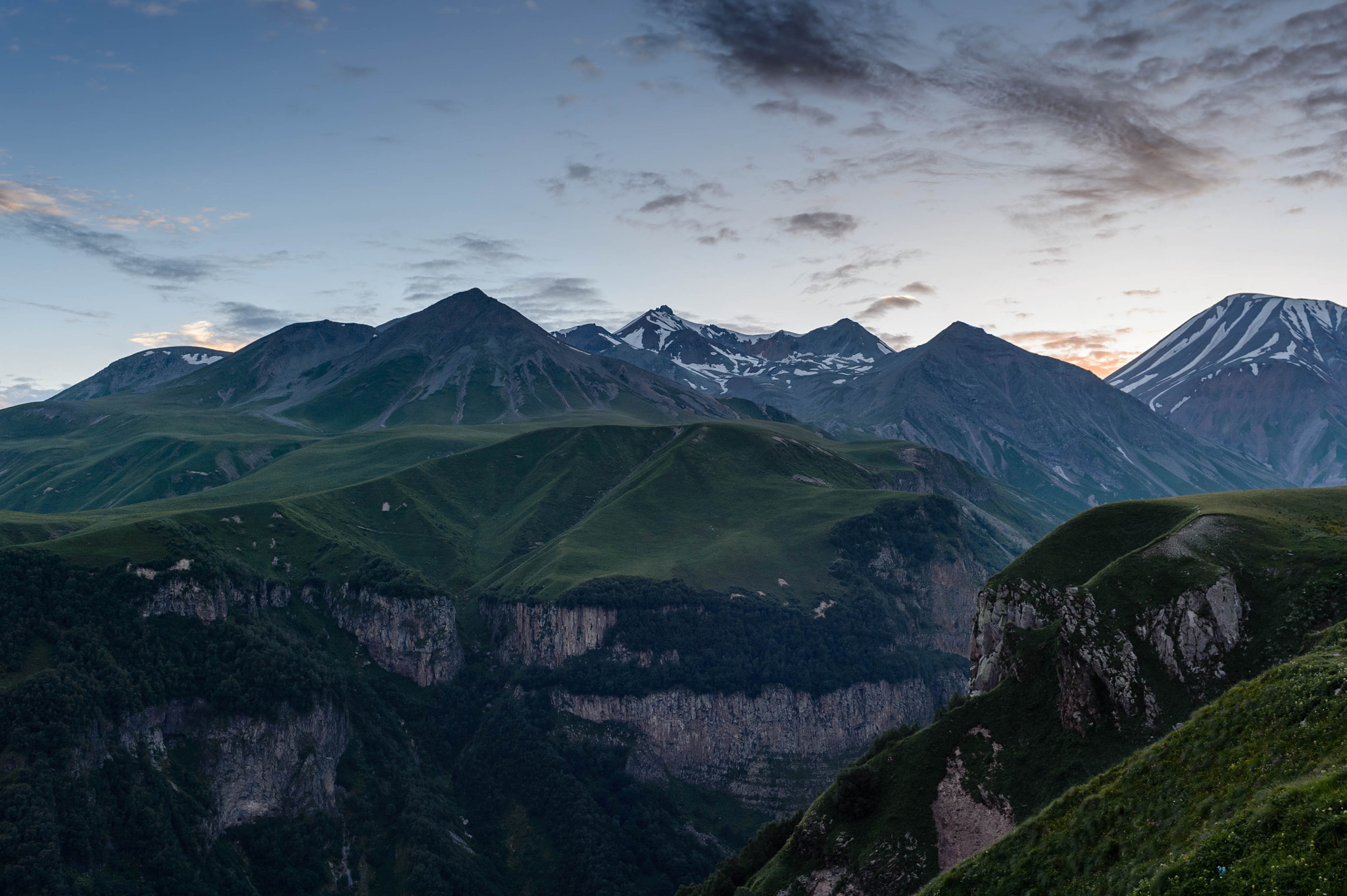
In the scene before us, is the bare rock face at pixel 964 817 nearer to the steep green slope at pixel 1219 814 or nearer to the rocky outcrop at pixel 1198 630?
the rocky outcrop at pixel 1198 630

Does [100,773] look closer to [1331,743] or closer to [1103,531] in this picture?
[1103,531]

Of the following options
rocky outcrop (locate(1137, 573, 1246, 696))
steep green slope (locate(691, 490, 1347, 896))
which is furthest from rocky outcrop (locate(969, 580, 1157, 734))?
rocky outcrop (locate(1137, 573, 1246, 696))

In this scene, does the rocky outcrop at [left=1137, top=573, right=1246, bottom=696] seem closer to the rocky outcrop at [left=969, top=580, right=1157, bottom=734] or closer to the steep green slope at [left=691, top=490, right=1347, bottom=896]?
the steep green slope at [left=691, top=490, right=1347, bottom=896]

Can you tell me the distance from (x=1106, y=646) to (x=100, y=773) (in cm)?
19236

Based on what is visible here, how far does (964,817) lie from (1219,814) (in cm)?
4975

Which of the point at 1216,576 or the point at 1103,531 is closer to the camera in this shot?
the point at 1216,576

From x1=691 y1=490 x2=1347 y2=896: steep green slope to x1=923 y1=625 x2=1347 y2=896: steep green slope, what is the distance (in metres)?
20.3

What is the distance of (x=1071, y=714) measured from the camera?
101 meters

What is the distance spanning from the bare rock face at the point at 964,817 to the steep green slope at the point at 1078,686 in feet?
0.53

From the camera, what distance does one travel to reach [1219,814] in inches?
2109

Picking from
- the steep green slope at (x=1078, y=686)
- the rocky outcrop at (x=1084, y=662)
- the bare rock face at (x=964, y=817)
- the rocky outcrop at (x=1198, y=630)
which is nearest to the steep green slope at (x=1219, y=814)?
the rocky outcrop at (x=1198, y=630)

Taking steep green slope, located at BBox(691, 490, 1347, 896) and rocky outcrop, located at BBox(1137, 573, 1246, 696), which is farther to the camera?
rocky outcrop, located at BBox(1137, 573, 1246, 696)

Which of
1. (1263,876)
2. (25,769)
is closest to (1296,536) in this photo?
(1263,876)

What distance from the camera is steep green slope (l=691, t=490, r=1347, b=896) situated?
9562cm
